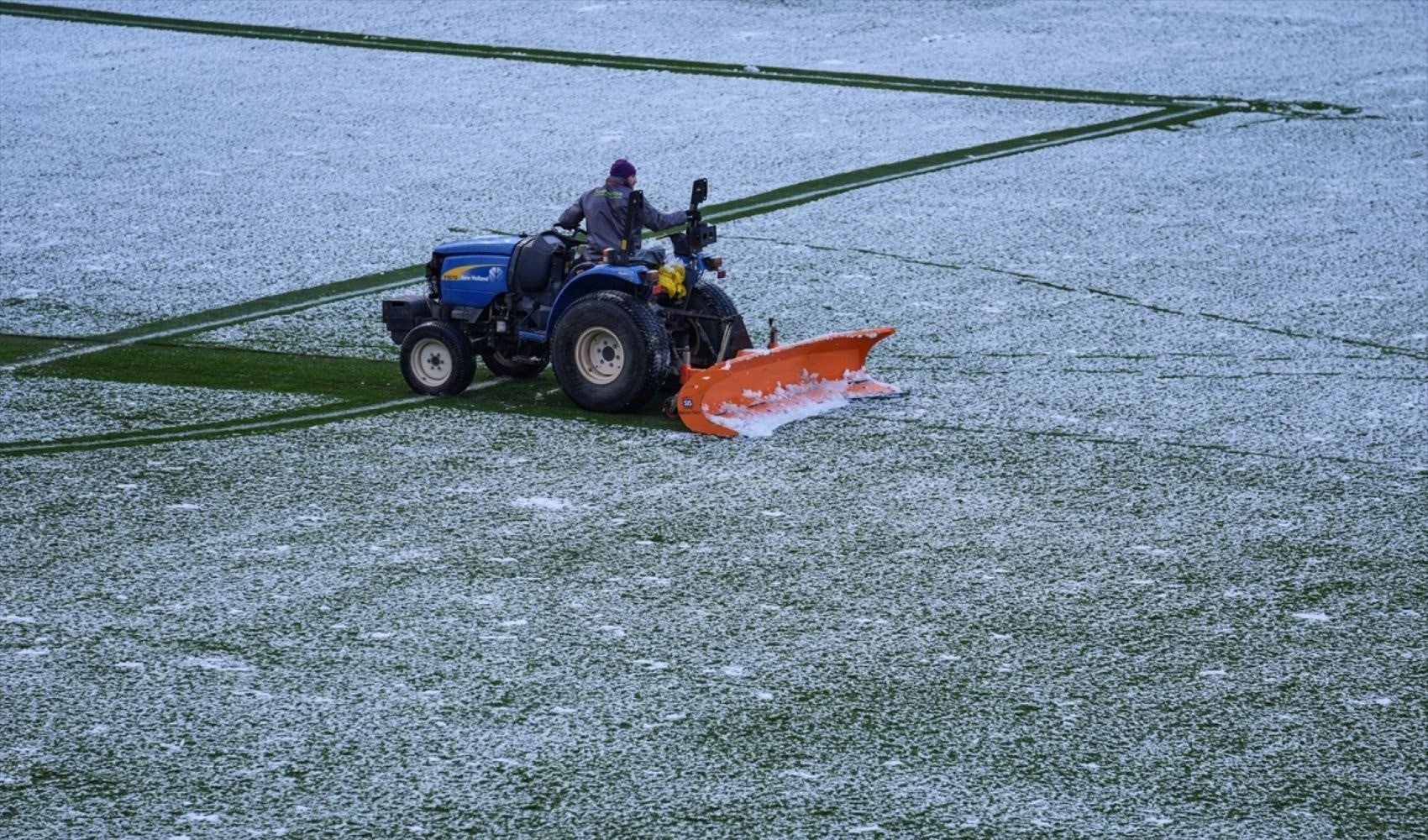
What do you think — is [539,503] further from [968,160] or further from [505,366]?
[968,160]

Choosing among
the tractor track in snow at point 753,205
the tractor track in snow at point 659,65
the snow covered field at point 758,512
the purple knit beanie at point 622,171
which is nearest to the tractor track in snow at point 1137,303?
the snow covered field at point 758,512

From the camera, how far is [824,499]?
798 centimetres

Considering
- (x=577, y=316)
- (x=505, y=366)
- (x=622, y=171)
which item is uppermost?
(x=622, y=171)

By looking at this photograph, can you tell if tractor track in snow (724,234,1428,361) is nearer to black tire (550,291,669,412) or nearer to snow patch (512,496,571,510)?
black tire (550,291,669,412)

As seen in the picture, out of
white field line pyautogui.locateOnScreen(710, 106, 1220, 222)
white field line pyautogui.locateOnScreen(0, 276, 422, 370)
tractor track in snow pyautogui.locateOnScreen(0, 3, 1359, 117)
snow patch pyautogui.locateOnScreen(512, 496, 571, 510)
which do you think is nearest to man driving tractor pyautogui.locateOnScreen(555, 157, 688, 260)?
snow patch pyautogui.locateOnScreen(512, 496, 571, 510)

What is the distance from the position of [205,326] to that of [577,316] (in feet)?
10.9

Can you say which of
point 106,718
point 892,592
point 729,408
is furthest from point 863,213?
point 106,718

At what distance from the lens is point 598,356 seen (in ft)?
30.3

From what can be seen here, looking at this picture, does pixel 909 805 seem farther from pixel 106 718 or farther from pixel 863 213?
pixel 863 213

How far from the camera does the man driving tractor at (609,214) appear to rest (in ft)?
30.5

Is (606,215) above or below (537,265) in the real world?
above

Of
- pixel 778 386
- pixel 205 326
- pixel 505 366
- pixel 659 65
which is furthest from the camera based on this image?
pixel 659 65

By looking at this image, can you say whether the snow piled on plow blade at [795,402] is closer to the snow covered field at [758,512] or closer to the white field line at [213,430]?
the snow covered field at [758,512]

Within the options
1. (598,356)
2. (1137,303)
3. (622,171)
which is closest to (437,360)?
(598,356)
